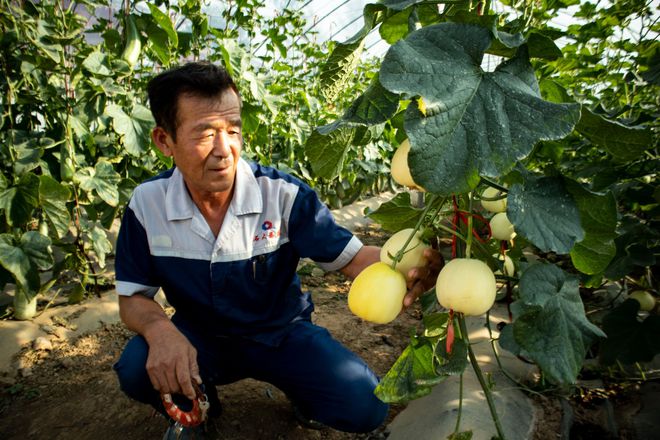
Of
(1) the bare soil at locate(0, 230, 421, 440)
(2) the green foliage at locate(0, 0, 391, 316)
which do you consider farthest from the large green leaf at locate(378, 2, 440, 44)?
(1) the bare soil at locate(0, 230, 421, 440)

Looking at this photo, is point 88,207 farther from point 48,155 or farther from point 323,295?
point 323,295

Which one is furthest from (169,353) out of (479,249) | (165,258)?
(479,249)

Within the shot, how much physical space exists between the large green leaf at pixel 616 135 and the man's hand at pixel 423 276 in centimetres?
31

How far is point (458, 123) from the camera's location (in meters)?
0.46

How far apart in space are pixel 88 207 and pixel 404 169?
7.10 feet

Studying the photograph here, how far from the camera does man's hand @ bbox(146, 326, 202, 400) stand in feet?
4.03

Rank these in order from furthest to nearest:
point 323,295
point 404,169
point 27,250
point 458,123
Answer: point 323,295 < point 27,250 < point 404,169 < point 458,123

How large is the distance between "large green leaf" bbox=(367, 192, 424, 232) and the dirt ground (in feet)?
2.99

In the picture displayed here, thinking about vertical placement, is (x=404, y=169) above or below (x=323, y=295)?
above

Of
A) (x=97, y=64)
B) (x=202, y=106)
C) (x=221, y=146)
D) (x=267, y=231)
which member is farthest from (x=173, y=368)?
(x=97, y=64)

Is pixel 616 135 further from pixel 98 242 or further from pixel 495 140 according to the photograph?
pixel 98 242

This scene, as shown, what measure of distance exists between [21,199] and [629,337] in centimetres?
228

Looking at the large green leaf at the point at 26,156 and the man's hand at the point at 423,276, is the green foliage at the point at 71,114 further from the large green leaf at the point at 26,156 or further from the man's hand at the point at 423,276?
the man's hand at the point at 423,276

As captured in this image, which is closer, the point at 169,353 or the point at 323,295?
the point at 169,353
